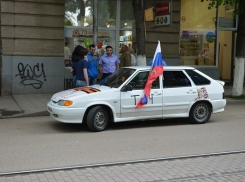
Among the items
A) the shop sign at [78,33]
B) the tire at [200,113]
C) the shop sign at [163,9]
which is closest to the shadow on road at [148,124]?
the tire at [200,113]

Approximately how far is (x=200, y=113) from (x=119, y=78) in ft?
7.35

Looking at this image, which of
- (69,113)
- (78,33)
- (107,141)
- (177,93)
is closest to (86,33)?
(78,33)

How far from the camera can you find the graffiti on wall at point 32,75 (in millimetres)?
14562

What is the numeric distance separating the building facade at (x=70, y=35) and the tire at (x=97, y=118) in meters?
6.40

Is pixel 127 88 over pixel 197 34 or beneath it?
beneath

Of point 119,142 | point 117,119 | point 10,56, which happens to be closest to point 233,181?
point 119,142

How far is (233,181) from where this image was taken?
5.53 m

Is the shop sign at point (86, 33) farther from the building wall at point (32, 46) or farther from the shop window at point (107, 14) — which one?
the building wall at point (32, 46)

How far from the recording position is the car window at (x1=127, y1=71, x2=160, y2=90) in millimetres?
9219

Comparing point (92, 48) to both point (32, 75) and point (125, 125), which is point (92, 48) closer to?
point (125, 125)

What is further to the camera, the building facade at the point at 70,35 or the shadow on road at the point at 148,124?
the building facade at the point at 70,35

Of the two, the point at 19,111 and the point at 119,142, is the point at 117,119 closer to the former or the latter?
the point at 119,142

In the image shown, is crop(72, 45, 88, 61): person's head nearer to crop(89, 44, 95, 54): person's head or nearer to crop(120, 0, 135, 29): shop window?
crop(89, 44, 95, 54): person's head

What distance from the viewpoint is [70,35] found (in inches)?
613
